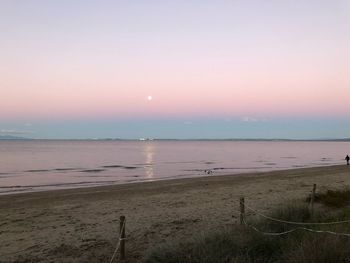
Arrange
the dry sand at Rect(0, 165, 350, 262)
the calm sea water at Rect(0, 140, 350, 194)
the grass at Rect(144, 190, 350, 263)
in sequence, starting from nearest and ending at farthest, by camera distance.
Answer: the grass at Rect(144, 190, 350, 263) < the dry sand at Rect(0, 165, 350, 262) < the calm sea water at Rect(0, 140, 350, 194)

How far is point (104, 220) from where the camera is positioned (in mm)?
13852

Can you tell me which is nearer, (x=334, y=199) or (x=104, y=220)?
(x=104, y=220)

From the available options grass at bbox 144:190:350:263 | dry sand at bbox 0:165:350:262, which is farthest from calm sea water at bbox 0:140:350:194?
grass at bbox 144:190:350:263

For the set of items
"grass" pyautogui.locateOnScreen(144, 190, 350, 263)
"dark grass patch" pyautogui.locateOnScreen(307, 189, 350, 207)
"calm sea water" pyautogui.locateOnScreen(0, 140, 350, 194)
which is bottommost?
"calm sea water" pyautogui.locateOnScreen(0, 140, 350, 194)

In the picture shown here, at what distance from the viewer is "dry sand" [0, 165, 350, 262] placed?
10.1m

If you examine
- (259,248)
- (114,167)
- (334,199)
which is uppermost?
(259,248)

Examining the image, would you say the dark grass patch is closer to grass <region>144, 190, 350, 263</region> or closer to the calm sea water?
grass <region>144, 190, 350, 263</region>

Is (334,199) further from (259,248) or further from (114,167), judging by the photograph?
(114,167)

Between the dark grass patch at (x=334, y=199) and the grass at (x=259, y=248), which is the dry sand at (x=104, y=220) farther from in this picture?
the grass at (x=259, y=248)

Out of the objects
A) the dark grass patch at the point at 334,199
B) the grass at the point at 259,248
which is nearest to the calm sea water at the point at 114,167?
the dark grass patch at the point at 334,199

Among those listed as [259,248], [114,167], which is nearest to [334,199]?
[259,248]

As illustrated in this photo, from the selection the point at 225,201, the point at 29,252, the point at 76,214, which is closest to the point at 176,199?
the point at 225,201

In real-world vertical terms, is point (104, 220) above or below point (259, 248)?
below

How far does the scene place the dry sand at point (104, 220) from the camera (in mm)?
10062
